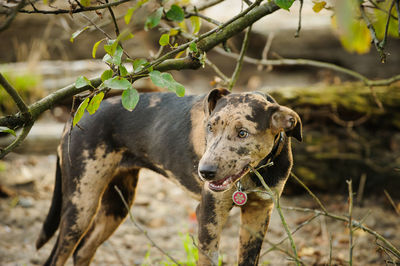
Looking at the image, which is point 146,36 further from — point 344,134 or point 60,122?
point 344,134

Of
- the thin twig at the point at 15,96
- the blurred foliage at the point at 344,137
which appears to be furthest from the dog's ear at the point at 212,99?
the blurred foliage at the point at 344,137

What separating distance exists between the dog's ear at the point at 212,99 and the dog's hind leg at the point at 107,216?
1.06 meters

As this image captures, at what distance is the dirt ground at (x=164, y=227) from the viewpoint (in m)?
4.13

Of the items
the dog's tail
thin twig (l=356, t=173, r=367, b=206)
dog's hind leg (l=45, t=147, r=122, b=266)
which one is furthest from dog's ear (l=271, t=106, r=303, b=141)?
thin twig (l=356, t=173, r=367, b=206)

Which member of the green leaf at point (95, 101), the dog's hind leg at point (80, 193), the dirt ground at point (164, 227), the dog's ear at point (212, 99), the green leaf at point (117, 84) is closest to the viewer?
the green leaf at point (117, 84)

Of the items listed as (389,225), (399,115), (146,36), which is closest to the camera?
(389,225)

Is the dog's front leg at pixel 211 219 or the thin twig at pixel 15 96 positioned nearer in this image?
the thin twig at pixel 15 96

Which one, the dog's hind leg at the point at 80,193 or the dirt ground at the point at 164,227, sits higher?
the dog's hind leg at the point at 80,193

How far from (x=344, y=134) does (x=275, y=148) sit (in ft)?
8.69

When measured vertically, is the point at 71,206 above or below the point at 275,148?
below

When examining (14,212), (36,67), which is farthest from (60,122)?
(14,212)

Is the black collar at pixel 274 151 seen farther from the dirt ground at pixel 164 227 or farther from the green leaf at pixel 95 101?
the dirt ground at pixel 164 227

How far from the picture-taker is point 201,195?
289 cm

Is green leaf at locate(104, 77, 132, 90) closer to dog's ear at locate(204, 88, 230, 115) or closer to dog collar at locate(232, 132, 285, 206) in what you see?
dog's ear at locate(204, 88, 230, 115)
